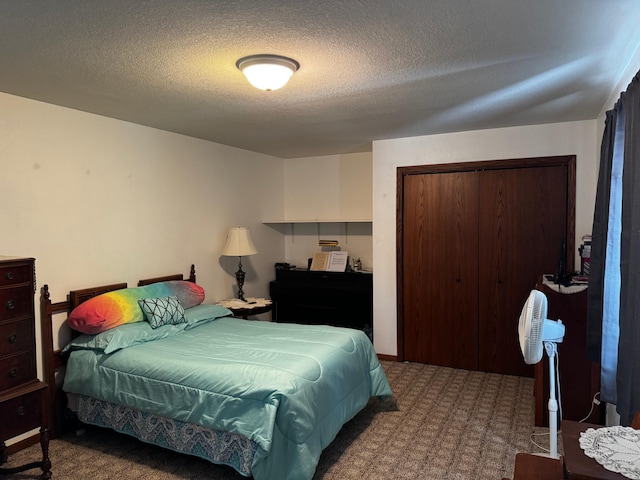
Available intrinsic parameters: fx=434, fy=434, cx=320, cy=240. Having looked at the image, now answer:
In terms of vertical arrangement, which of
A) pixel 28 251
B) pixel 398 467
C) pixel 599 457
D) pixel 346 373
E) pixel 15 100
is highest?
pixel 15 100

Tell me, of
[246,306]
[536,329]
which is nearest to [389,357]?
Result: [246,306]

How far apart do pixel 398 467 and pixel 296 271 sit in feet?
10.2

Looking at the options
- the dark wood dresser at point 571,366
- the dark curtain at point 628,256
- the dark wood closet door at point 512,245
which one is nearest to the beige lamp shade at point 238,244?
the dark wood closet door at point 512,245

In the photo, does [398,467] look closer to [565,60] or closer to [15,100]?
Result: [565,60]

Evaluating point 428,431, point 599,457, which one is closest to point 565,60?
point 599,457

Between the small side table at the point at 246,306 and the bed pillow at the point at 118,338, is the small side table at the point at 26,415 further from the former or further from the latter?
the small side table at the point at 246,306

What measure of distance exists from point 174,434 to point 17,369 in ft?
3.15

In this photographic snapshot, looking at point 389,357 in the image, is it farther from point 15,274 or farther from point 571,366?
point 15,274

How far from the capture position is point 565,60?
7.63 ft

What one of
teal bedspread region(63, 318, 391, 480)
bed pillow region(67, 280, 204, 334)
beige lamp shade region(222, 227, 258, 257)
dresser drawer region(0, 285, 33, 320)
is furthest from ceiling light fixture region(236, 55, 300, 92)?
beige lamp shade region(222, 227, 258, 257)

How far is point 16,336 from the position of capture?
2.46m

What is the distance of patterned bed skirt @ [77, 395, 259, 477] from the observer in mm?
2352

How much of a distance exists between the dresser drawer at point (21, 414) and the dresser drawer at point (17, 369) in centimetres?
10

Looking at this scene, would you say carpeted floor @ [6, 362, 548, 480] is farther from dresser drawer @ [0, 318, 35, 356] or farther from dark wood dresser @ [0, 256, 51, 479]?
dresser drawer @ [0, 318, 35, 356]
